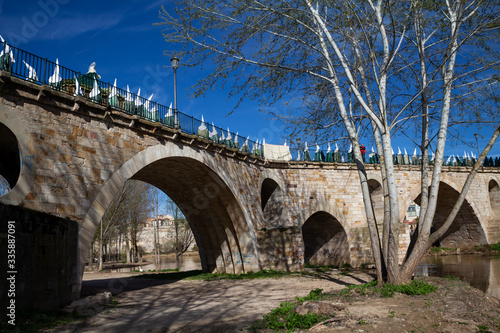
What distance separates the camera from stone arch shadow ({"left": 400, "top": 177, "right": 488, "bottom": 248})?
28.5 metres

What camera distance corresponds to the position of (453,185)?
90.7ft

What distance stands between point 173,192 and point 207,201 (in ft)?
5.40

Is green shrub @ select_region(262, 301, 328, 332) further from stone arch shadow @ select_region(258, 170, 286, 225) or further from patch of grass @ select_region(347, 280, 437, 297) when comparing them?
stone arch shadow @ select_region(258, 170, 286, 225)

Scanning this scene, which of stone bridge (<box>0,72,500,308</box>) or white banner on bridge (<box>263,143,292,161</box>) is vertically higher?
white banner on bridge (<box>263,143,292,161</box>)

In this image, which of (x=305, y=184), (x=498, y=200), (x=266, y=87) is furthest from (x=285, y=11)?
(x=498, y=200)

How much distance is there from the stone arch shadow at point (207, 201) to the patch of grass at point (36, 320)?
5497 millimetres

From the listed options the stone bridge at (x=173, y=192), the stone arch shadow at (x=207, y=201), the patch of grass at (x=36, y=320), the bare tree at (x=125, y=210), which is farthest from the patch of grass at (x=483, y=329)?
the bare tree at (x=125, y=210)

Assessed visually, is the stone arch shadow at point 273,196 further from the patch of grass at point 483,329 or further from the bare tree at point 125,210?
the patch of grass at point 483,329

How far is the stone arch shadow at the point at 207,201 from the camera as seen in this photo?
14328mm

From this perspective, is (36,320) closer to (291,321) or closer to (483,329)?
(291,321)

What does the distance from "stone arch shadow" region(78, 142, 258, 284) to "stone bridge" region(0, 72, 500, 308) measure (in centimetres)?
5

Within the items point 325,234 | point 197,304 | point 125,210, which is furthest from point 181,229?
point 197,304

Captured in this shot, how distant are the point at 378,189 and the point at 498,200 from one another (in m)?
13.1

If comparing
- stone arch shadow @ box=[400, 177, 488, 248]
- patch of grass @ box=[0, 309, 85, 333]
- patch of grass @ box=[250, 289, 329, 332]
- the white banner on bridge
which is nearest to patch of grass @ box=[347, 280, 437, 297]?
patch of grass @ box=[250, 289, 329, 332]
